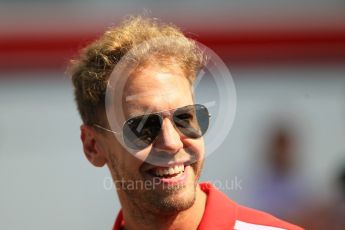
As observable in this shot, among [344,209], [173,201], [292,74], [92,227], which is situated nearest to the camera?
[173,201]

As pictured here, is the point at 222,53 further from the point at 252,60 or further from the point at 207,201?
the point at 207,201

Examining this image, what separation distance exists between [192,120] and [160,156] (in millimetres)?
176

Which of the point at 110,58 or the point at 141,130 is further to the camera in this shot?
the point at 110,58

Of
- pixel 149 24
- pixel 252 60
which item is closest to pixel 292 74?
pixel 252 60

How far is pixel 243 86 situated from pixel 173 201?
3.41 meters

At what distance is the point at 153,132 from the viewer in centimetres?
273

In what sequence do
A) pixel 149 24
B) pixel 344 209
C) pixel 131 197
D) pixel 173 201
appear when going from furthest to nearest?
pixel 344 209 < pixel 149 24 < pixel 131 197 < pixel 173 201

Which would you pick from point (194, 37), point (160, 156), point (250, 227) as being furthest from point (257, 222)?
point (194, 37)

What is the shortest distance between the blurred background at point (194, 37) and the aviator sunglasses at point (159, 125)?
244cm

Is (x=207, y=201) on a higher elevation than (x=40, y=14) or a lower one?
lower

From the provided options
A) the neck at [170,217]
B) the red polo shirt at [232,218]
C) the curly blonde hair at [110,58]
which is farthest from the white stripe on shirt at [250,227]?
the curly blonde hair at [110,58]

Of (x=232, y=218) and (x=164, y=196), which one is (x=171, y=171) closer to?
(x=164, y=196)

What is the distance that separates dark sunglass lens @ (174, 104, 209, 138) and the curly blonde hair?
0.56ft

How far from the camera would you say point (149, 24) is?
3152 millimetres
